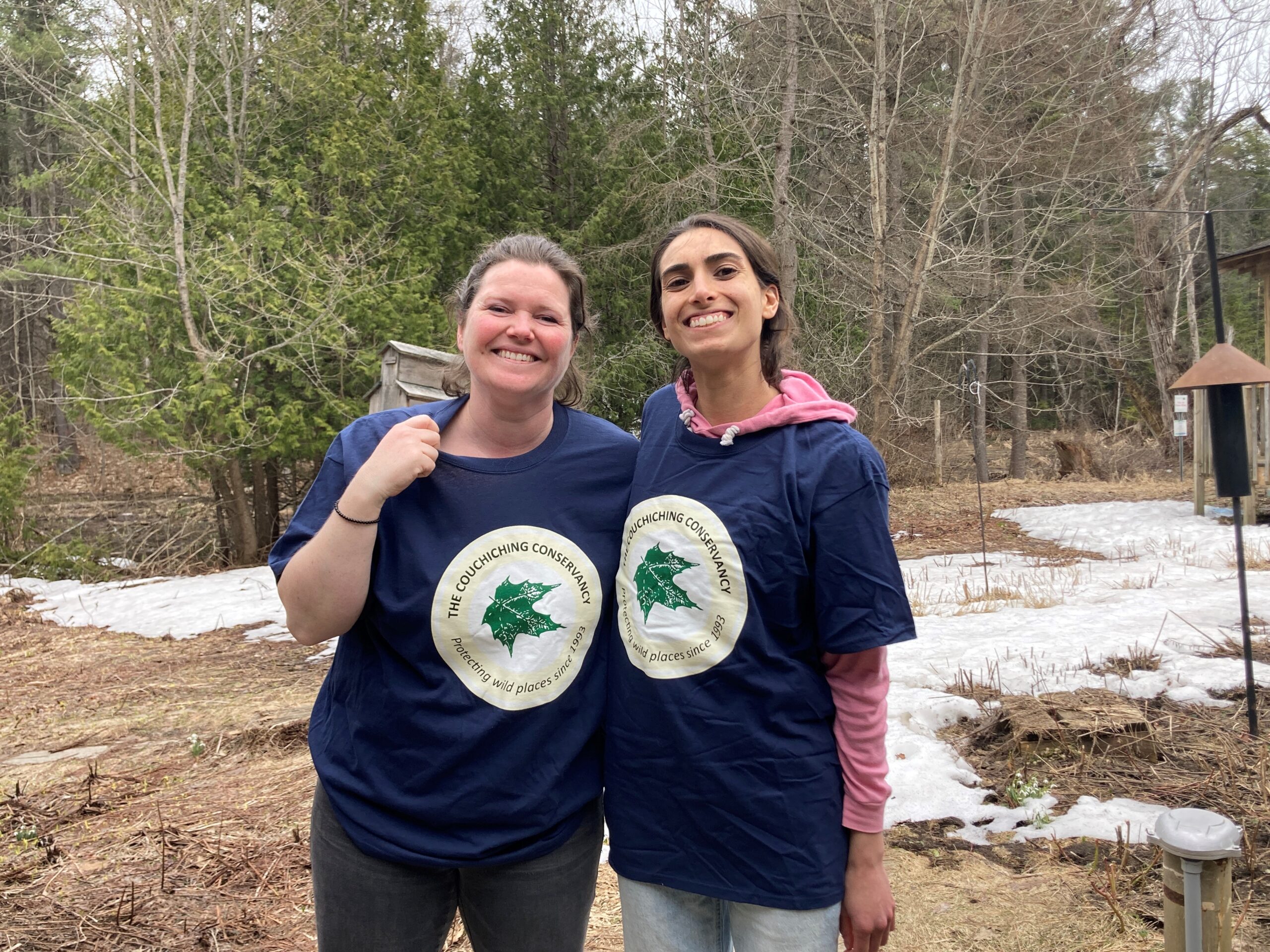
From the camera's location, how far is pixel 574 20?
14945mm

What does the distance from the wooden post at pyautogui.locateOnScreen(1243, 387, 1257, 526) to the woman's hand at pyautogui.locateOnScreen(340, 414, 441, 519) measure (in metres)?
12.2

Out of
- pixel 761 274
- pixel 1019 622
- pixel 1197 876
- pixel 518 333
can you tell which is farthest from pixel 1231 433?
pixel 518 333

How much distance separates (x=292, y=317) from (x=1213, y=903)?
9.99 metres

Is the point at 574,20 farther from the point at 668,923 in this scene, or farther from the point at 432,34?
the point at 668,923

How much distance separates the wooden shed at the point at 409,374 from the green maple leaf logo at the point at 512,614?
4716 millimetres

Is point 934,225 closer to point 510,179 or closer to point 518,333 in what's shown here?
point 510,179

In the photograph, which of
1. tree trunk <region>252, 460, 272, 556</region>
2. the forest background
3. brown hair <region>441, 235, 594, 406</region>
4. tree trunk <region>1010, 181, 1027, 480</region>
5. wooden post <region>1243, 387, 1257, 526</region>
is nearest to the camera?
brown hair <region>441, 235, 594, 406</region>

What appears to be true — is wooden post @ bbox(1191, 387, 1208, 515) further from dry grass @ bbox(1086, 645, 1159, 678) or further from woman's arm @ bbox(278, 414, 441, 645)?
woman's arm @ bbox(278, 414, 441, 645)

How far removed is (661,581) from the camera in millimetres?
1713

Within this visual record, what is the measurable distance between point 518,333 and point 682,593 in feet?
1.88

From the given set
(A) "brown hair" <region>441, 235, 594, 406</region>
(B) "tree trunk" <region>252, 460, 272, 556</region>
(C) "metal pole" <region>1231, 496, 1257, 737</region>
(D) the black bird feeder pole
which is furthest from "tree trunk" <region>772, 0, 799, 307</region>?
(A) "brown hair" <region>441, 235, 594, 406</region>

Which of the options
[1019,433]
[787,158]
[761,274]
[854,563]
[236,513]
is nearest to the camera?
[854,563]

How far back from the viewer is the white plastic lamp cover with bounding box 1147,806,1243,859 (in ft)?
6.60

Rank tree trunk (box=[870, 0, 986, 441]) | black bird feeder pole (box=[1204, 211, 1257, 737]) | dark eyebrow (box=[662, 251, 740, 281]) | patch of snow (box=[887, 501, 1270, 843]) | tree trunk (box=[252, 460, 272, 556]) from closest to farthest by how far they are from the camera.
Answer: dark eyebrow (box=[662, 251, 740, 281])
patch of snow (box=[887, 501, 1270, 843])
black bird feeder pole (box=[1204, 211, 1257, 737])
tree trunk (box=[252, 460, 272, 556])
tree trunk (box=[870, 0, 986, 441])
